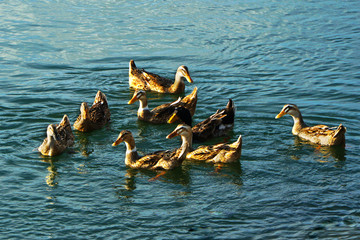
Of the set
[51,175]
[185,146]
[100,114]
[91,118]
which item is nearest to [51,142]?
[51,175]

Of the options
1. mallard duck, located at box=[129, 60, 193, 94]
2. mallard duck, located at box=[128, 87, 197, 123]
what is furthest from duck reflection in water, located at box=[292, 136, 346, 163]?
mallard duck, located at box=[129, 60, 193, 94]

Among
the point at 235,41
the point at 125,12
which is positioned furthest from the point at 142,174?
the point at 125,12

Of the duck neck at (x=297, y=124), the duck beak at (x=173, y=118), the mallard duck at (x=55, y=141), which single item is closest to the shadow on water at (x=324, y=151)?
the duck neck at (x=297, y=124)

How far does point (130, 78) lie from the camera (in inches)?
683

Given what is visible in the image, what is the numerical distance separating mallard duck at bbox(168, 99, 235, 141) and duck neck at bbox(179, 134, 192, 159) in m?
0.80

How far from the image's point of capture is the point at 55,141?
39.6 ft

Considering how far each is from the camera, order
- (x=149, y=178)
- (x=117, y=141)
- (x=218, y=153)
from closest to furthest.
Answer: (x=149, y=178) → (x=218, y=153) → (x=117, y=141)

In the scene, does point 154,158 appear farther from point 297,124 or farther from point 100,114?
point 297,124

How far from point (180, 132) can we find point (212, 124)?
1295mm

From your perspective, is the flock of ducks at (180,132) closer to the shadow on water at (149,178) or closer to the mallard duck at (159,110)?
the mallard duck at (159,110)

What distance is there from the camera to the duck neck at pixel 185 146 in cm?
1152

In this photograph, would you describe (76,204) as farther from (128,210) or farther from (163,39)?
(163,39)

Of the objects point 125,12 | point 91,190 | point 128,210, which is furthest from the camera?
point 125,12

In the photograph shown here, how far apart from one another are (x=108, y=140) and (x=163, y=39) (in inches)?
348
